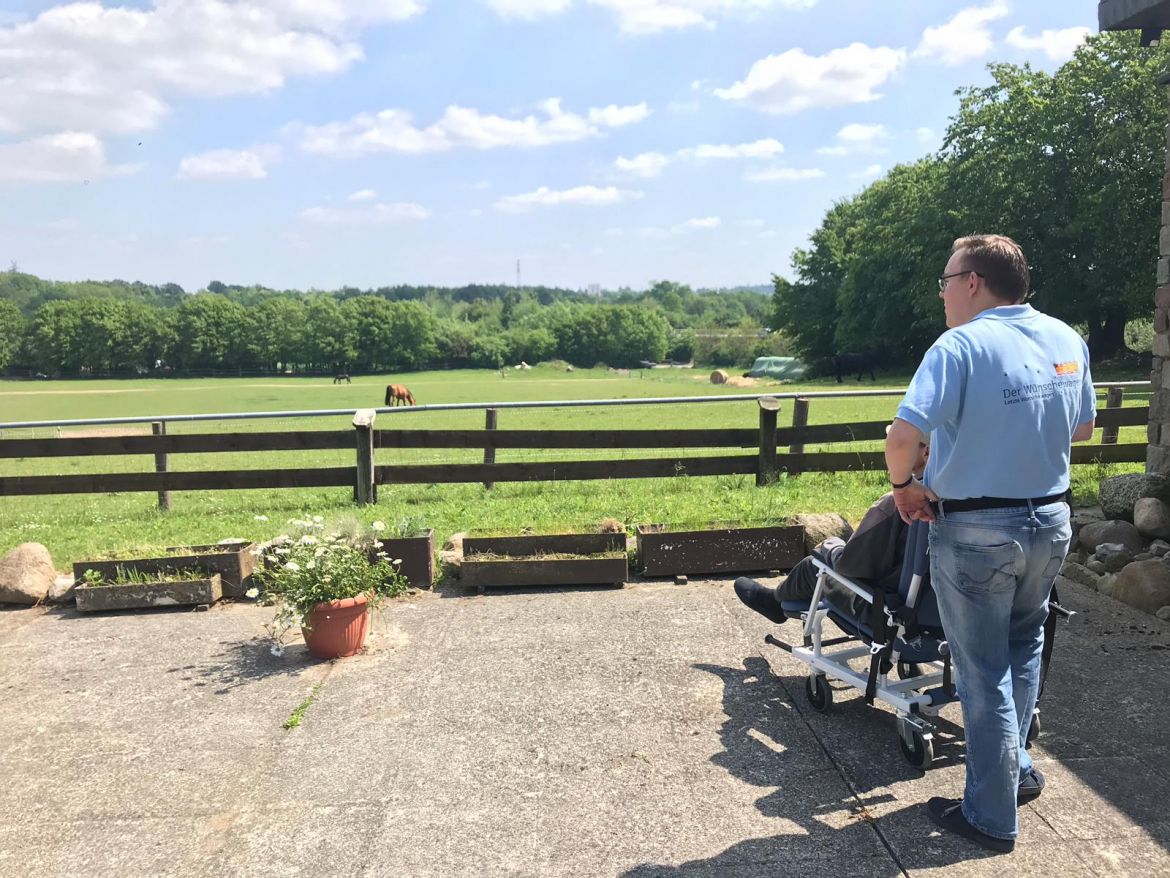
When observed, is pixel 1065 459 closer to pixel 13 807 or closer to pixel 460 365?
pixel 13 807

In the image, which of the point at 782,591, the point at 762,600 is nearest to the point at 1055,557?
the point at 782,591

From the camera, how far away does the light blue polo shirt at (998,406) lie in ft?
8.87

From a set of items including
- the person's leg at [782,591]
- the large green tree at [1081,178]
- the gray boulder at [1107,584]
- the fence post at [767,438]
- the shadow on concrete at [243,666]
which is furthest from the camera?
the large green tree at [1081,178]

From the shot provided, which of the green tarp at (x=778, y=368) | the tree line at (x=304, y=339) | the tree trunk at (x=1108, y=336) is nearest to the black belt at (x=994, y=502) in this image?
the tree trunk at (x=1108, y=336)

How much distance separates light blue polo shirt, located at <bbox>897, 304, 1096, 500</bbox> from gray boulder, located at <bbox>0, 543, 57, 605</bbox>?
5.72 m

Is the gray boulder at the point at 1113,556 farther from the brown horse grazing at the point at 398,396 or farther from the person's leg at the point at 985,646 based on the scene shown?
the brown horse grazing at the point at 398,396

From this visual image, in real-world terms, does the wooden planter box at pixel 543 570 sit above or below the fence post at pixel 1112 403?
below

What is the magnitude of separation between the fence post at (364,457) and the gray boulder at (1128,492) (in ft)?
19.4

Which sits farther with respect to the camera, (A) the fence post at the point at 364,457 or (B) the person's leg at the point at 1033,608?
(A) the fence post at the point at 364,457

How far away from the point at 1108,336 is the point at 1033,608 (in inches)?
1643

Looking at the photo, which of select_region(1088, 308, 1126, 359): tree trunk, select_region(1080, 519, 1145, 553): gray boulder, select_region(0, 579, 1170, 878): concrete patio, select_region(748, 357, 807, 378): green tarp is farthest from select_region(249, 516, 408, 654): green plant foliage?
select_region(748, 357, 807, 378): green tarp

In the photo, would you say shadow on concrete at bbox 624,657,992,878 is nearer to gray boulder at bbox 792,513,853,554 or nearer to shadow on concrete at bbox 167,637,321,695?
gray boulder at bbox 792,513,853,554

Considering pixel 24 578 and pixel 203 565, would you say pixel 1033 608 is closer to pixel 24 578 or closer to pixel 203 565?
pixel 203 565

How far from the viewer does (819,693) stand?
390cm
